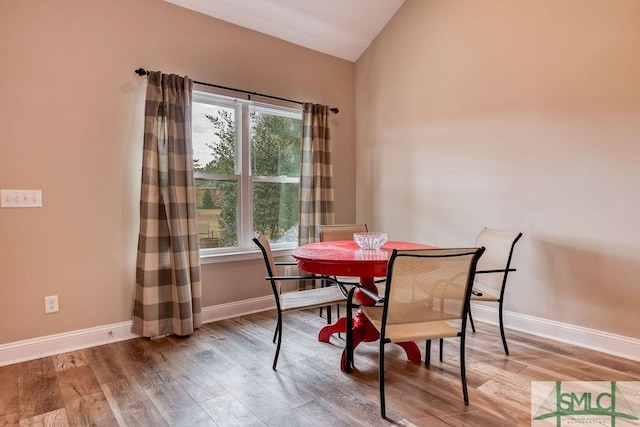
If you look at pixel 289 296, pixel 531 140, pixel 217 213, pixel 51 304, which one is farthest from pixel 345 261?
pixel 51 304

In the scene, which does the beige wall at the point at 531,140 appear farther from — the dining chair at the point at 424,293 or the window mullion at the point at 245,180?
the window mullion at the point at 245,180

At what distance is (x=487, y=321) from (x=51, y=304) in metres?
3.42

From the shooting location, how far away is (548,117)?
2.73 metres

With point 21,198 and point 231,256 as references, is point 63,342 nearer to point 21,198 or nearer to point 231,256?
point 21,198

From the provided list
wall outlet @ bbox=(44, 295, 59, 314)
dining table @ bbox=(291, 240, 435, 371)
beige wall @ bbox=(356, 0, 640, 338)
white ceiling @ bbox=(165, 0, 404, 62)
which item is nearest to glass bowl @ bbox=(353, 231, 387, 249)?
dining table @ bbox=(291, 240, 435, 371)

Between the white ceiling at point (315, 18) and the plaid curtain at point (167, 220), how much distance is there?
34.1 inches

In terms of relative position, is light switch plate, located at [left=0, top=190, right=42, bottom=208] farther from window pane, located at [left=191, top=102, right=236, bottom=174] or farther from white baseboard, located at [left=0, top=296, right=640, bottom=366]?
window pane, located at [left=191, top=102, right=236, bottom=174]

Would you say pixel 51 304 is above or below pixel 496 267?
below

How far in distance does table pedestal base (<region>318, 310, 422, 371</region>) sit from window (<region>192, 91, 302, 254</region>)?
1247 mm

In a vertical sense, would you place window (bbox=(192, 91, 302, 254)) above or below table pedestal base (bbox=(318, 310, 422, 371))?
above

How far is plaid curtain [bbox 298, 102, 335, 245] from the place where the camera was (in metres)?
3.72

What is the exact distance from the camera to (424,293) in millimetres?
1762

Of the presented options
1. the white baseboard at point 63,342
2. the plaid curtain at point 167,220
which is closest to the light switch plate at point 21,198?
the plaid curtain at point 167,220

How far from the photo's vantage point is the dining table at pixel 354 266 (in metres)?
2.06
